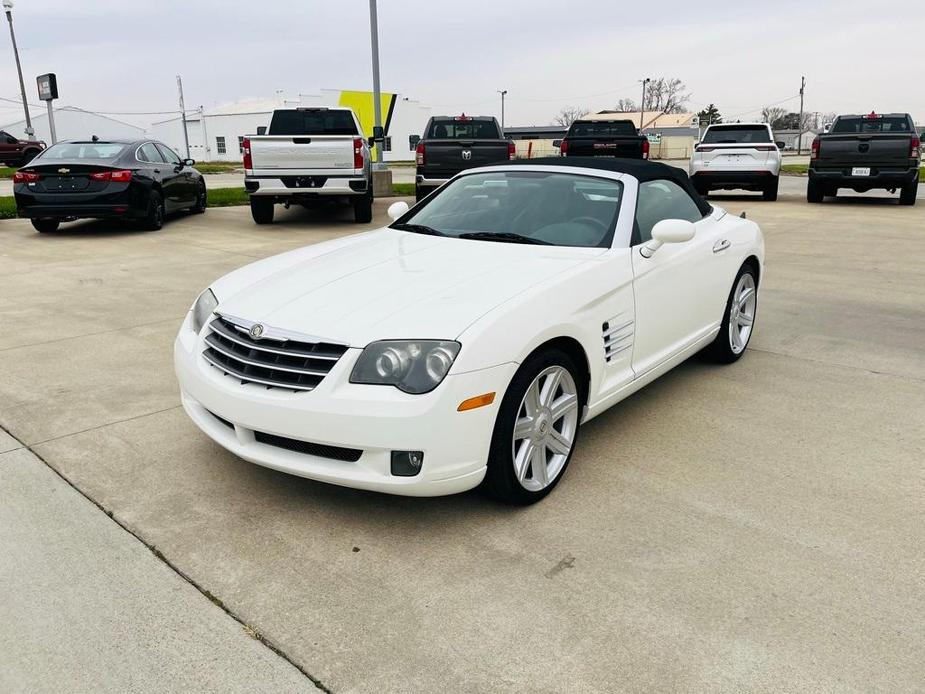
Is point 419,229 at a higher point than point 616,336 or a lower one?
higher

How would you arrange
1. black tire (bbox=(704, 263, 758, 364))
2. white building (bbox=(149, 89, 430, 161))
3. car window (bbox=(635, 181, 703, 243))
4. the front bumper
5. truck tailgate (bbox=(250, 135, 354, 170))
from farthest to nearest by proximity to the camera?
white building (bbox=(149, 89, 430, 161))
truck tailgate (bbox=(250, 135, 354, 170))
black tire (bbox=(704, 263, 758, 364))
car window (bbox=(635, 181, 703, 243))
the front bumper

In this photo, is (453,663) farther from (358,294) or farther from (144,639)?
(358,294)

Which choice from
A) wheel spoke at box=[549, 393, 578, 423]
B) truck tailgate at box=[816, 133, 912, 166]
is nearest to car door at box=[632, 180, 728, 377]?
wheel spoke at box=[549, 393, 578, 423]

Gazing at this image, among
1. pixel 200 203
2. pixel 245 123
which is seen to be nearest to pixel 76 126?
pixel 245 123

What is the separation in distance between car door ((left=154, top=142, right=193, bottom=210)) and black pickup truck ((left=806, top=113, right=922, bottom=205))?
474 inches

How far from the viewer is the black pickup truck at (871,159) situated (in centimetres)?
1541

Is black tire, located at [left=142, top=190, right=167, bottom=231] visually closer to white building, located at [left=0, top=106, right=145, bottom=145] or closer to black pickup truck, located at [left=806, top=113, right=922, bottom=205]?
black pickup truck, located at [left=806, top=113, right=922, bottom=205]

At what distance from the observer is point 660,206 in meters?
4.55

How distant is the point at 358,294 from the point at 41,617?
5.48ft

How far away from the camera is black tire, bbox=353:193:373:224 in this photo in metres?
12.6

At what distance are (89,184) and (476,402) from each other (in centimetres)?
1019

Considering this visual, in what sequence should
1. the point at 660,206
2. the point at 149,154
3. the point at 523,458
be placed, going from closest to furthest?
the point at 523,458 < the point at 660,206 < the point at 149,154

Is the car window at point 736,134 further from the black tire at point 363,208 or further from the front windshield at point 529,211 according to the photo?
the front windshield at point 529,211

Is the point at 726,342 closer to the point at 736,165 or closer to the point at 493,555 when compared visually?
the point at 493,555
